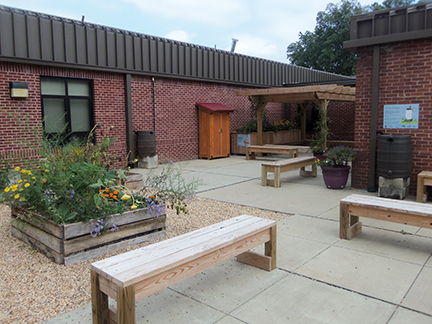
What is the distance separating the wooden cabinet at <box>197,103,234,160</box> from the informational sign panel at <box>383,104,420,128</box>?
7520 mm

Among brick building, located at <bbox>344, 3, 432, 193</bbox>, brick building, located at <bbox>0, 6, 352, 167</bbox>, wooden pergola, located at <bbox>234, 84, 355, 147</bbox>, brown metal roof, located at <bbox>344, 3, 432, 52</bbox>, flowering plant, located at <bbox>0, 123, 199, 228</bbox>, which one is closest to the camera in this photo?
flowering plant, located at <bbox>0, 123, 199, 228</bbox>

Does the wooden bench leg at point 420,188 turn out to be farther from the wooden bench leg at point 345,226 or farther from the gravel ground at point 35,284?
the gravel ground at point 35,284

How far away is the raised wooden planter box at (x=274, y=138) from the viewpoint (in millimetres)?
15337

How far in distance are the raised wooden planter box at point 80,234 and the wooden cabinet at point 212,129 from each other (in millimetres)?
9614

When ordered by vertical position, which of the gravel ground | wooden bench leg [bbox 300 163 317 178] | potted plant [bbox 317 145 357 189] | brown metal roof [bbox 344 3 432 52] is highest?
brown metal roof [bbox 344 3 432 52]

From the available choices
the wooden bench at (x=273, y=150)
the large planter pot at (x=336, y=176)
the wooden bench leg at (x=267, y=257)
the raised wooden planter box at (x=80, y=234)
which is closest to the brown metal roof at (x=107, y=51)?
the wooden bench at (x=273, y=150)

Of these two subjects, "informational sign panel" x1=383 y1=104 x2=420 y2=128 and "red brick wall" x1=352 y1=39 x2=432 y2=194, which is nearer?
"red brick wall" x1=352 y1=39 x2=432 y2=194

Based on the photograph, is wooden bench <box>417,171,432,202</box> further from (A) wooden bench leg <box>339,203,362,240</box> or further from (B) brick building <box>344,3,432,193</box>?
(A) wooden bench leg <box>339,203,362,240</box>

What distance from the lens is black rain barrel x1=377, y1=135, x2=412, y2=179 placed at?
675 centimetres

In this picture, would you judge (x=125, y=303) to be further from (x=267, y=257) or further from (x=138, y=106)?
(x=138, y=106)

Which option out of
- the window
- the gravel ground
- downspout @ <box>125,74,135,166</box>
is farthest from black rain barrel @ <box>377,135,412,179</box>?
downspout @ <box>125,74,135,166</box>

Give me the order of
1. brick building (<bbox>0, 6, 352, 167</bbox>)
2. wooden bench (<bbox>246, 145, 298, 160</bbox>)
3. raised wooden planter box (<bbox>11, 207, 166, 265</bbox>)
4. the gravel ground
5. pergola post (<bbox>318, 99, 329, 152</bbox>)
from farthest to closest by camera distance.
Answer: wooden bench (<bbox>246, 145, 298, 160</bbox>)
pergola post (<bbox>318, 99, 329, 152</bbox>)
brick building (<bbox>0, 6, 352, 167</bbox>)
raised wooden planter box (<bbox>11, 207, 166, 265</bbox>)
the gravel ground

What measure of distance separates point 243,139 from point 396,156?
8.83 m

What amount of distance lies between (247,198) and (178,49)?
311 inches
